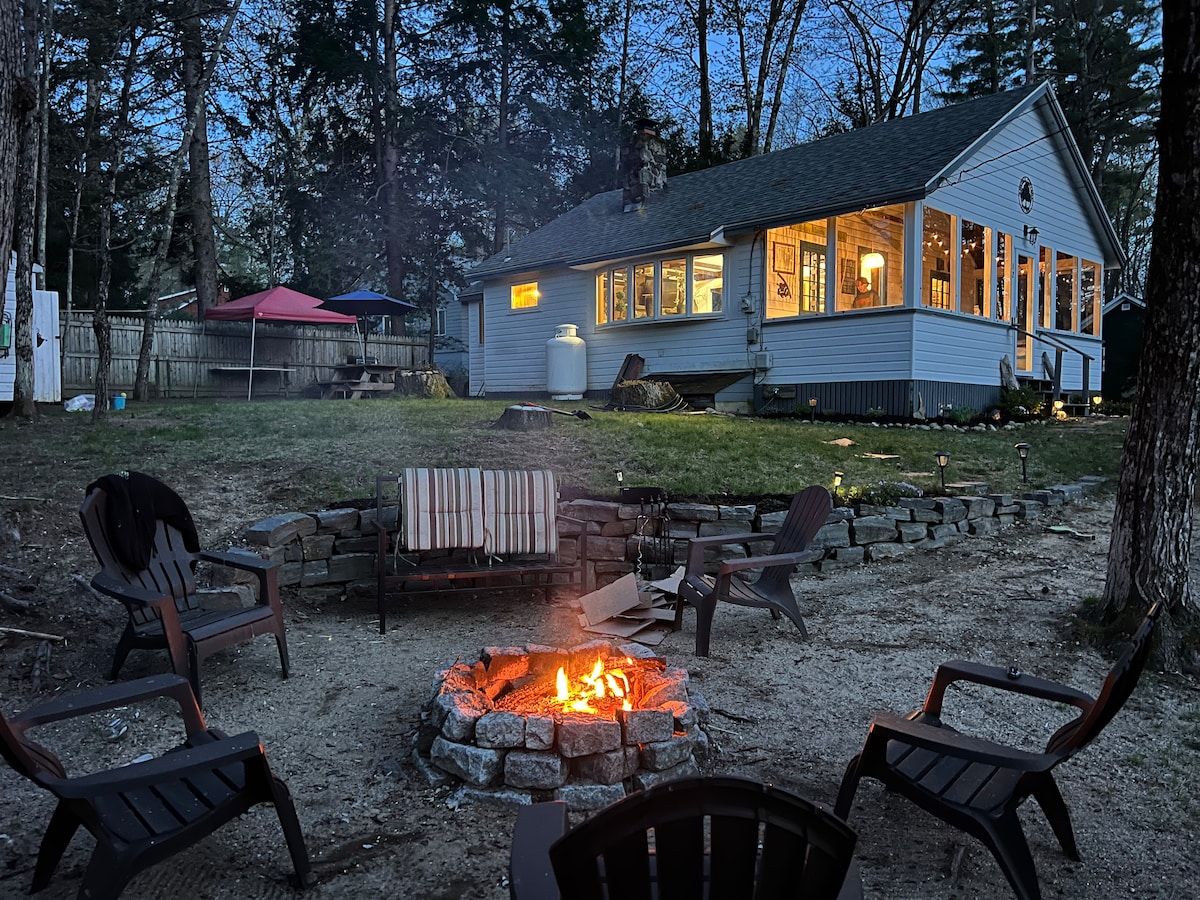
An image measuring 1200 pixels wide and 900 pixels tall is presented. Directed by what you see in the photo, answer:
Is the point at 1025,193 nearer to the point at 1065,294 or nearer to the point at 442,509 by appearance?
the point at 1065,294

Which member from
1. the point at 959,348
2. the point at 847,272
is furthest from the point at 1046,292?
the point at 959,348

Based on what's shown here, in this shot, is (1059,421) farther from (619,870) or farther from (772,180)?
(619,870)

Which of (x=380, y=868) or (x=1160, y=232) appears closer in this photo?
(x=380, y=868)

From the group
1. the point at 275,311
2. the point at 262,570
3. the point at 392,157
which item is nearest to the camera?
the point at 262,570

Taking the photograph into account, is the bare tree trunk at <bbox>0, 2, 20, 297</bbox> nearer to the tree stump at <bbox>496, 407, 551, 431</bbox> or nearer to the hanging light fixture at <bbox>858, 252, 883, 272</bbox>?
the tree stump at <bbox>496, 407, 551, 431</bbox>

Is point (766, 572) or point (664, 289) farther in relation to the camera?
point (664, 289)

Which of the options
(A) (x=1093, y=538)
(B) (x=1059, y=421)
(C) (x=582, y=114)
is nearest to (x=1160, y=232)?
(A) (x=1093, y=538)

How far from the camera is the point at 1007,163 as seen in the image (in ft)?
47.4

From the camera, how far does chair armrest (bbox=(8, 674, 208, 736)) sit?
89.3 inches

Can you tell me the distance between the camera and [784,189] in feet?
47.9

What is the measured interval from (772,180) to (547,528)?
1220 cm

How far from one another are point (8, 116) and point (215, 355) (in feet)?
49.6

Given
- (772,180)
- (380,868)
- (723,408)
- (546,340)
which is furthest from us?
(546,340)

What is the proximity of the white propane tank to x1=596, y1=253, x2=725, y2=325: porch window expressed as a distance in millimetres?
772
